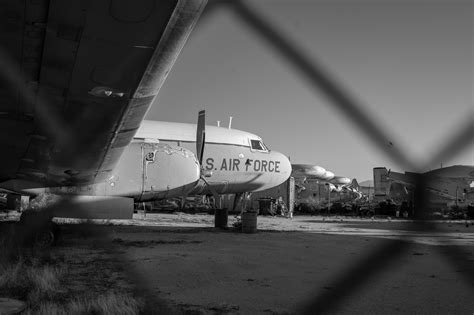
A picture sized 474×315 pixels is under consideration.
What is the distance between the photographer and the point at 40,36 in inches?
128

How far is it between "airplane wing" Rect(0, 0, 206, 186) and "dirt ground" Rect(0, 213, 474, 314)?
6.61 feet

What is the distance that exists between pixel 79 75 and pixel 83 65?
10.5 inches

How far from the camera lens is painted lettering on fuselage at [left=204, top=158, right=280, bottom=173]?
631 inches

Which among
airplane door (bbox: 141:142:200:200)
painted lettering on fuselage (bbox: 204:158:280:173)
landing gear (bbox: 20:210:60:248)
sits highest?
painted lettering on fuselage (bbox: 204:158:280:173)

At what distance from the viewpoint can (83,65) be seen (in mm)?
3701

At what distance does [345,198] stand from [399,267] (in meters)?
41.0

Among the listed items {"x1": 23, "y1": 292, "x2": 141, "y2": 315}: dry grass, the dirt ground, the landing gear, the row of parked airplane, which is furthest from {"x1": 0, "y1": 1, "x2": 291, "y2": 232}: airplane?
{"x1": 23, "y1": 292, "x2": 141, "y2": 315}: dry grass

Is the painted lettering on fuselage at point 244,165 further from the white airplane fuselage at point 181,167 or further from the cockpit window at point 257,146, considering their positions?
the cockpit window at point 257,146

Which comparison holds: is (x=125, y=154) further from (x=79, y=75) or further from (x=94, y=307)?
(x=79, y=75)

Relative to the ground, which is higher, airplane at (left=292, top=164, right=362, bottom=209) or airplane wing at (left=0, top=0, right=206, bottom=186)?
airplane at (left=292, top=164, right=362, bottom=209)

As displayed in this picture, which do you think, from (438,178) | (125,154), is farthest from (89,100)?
(125,154)

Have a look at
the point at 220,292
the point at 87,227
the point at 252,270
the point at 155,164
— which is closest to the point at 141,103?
the point at 220,292

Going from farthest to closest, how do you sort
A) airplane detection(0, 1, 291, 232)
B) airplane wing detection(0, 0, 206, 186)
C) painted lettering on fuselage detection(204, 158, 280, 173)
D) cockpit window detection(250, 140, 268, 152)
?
cockpit window detection(250, 140, 268, 152), painted lettering on fuselage detection(204, 158, 280, 173), airplane detection(0, 1, 291, 232), airplane wing detection(0, 0, 206, 186)

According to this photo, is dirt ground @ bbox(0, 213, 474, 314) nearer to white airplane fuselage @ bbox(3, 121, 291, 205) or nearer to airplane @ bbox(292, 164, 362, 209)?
white airplane fuselage @ bbox(3, 121, 291, 205)
